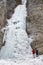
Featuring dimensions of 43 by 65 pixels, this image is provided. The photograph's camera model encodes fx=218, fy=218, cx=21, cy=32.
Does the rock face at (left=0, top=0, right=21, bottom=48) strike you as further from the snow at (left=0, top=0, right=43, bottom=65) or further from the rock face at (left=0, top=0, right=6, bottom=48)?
the snow at (left=0, top=0, right=43, bottom=65)

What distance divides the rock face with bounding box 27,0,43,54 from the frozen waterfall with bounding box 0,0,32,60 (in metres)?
0.36

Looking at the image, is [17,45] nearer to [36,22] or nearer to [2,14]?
[36,22]

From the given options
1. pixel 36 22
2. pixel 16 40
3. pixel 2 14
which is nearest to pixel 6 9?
pixel 2 14

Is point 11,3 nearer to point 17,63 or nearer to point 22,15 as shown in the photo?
point 22,15

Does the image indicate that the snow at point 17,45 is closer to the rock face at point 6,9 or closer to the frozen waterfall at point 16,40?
the frozen waterfall at point 16,40

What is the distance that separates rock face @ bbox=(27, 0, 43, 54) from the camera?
40.8 ft

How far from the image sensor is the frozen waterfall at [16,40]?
458 inches

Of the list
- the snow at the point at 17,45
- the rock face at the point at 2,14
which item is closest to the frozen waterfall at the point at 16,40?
the snow at the point at 17,45

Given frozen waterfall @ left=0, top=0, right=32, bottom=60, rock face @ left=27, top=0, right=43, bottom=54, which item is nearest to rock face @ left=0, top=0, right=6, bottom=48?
frozen waterfall @ left=0, top=0, right=32, bottom=60

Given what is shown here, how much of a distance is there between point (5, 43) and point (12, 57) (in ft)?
5.06

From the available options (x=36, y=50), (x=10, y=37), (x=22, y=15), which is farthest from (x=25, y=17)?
(x=36, y=50)

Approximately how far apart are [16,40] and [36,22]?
1.95 metres

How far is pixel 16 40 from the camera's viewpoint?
41.4ft

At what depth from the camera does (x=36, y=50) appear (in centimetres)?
1173
